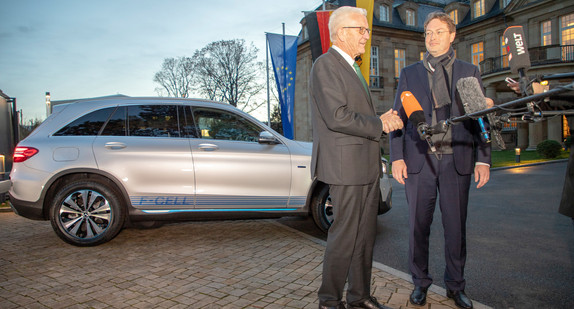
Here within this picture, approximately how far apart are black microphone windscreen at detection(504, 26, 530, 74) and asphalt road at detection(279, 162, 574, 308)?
227 centimetres

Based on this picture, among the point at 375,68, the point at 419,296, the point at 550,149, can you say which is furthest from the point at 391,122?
the point at 375,68

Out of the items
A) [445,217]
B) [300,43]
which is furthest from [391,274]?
[300,43]

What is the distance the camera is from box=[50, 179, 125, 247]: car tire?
5.07 m

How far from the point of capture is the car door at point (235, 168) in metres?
5.27

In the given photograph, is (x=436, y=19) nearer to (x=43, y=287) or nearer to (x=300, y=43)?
(x=43, y=287)

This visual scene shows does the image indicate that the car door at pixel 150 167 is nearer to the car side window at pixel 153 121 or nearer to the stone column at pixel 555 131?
the car side window at pixel 153 121

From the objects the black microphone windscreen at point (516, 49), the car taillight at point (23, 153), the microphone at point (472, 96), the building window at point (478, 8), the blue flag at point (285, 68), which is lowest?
the car taillight at point (23, 153)

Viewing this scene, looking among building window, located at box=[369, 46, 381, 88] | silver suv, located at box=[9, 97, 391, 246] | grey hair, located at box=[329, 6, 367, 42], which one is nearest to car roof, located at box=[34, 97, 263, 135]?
silver suv, located at box=[9, 97, 391, 246]

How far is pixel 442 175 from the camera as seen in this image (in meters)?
3.05

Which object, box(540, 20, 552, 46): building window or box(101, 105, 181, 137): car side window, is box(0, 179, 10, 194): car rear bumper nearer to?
box(101, 105, 181, 137): car side window

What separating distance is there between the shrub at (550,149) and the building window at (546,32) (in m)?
12.2

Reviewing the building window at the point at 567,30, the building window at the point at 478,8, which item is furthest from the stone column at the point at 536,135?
the building window at the point at 478,8

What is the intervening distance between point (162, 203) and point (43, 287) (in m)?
1.71

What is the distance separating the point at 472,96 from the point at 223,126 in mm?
4134
